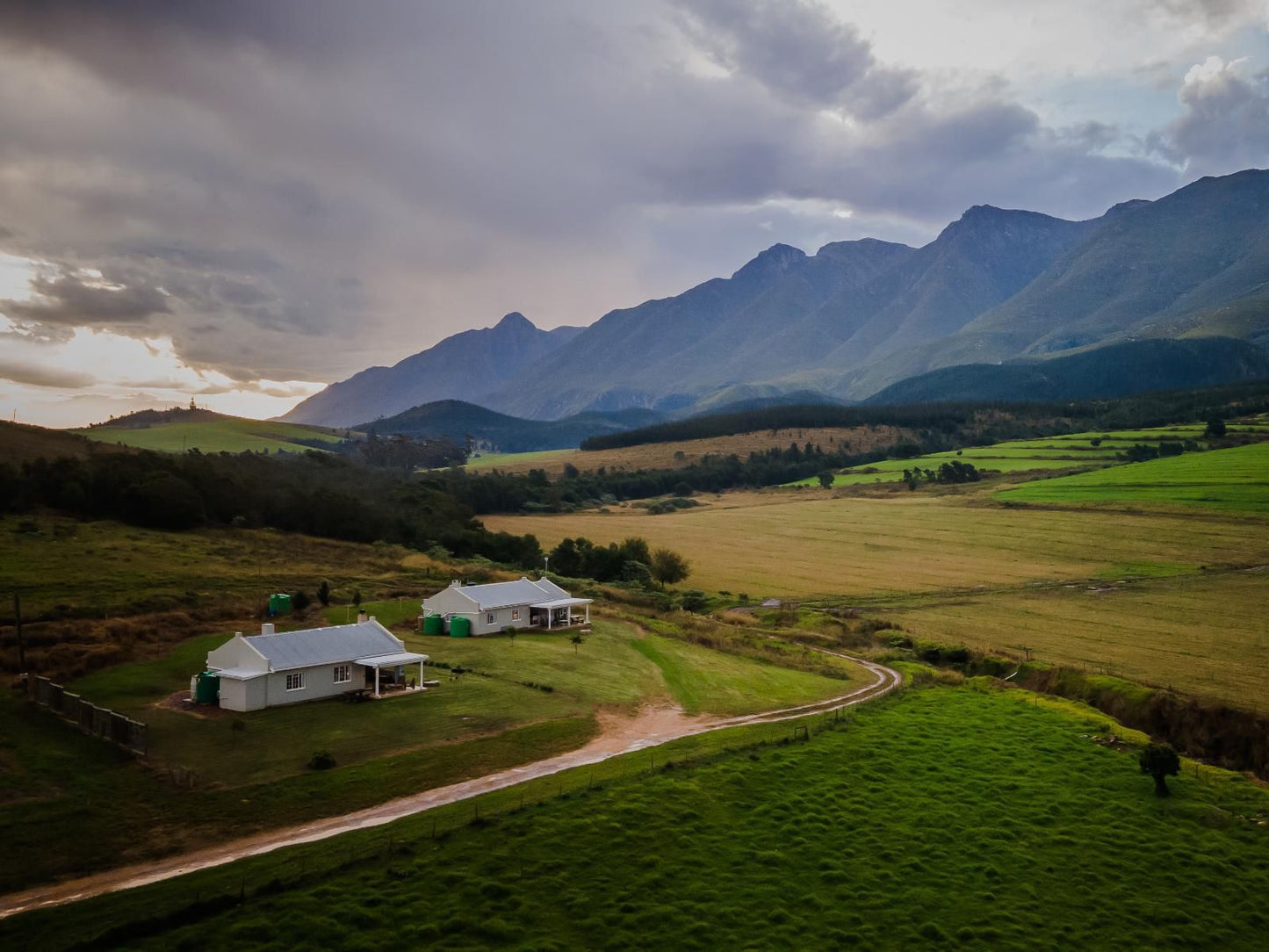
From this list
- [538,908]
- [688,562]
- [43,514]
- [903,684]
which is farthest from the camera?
[688,562]

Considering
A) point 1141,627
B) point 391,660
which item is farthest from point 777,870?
point 1141,627

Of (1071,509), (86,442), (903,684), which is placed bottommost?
(903,684)

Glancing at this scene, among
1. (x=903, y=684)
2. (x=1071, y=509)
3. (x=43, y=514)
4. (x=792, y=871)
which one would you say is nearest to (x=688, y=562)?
(x=903, y=684)

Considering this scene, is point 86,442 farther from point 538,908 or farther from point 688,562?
point 538,908

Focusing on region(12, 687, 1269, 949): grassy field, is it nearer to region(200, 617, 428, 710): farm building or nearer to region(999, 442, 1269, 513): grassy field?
region(200, 617, 428, 710): farm building

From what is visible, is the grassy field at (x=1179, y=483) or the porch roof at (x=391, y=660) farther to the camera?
the grassy field at (x=1179, y=483)

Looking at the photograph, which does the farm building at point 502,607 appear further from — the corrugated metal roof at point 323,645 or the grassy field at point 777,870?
the grassy field at point 777,870

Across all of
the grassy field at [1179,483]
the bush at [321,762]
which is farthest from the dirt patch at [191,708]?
the grassy field at [1179,483]
